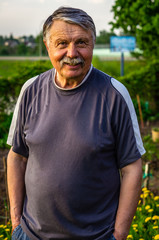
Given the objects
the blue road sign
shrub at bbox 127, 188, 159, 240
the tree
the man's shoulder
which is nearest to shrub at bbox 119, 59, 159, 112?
the tree

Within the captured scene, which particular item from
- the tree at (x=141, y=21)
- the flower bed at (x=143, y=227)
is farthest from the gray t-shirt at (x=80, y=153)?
the tree at (x=141, y=21)

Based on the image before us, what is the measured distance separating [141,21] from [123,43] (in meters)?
0.74

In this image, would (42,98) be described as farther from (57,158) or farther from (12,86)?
(12,86)

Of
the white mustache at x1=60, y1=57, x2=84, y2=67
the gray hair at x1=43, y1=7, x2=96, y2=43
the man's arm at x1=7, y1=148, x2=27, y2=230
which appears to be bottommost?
the man's arm at x1=7, y1=148, x2=27, y2=230

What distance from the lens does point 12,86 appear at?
677 centimetres

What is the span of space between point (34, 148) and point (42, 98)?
0.79 ft

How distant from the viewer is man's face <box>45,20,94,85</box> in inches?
52.7

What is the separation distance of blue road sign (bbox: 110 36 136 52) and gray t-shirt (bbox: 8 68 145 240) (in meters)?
6.91

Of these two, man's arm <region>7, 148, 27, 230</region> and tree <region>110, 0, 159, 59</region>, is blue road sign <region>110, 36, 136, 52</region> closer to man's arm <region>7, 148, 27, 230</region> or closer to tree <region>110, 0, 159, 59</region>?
tree <region>110, 0, 159, 59</region>

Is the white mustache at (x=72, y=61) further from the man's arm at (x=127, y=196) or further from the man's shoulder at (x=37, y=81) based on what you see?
the man's arm at (x=127, y=196)

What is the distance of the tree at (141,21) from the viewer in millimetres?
7289

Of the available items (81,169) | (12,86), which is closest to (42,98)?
(81,169)

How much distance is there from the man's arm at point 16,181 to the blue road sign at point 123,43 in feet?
22.8

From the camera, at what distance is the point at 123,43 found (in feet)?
26.7
